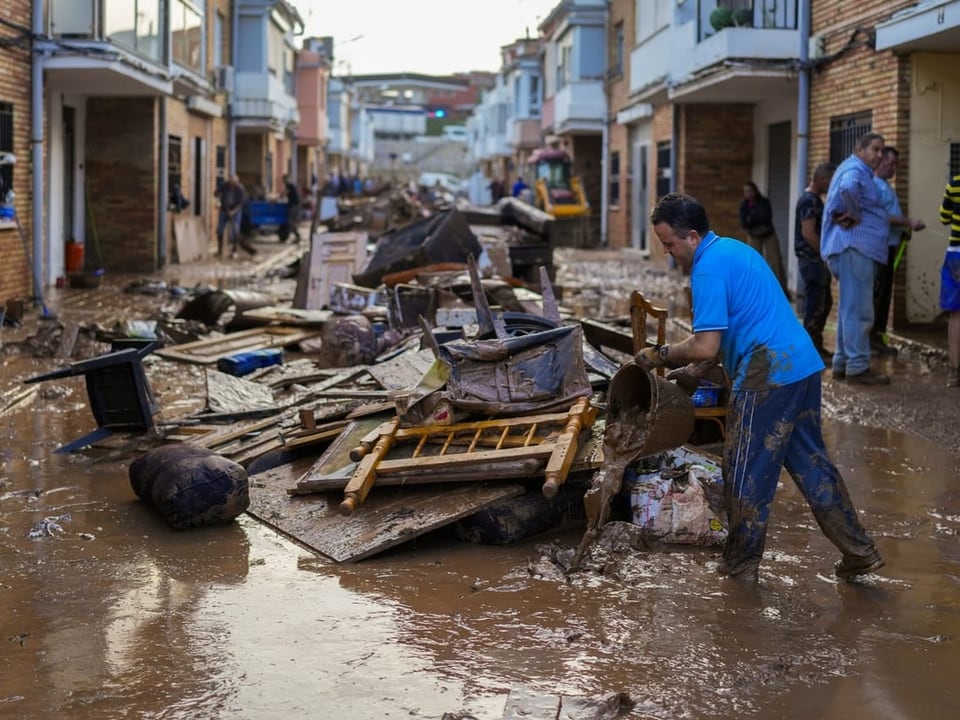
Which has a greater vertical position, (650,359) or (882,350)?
(650,359)

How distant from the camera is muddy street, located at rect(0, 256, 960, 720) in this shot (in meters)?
4.23

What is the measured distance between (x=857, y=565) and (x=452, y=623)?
5.83ft

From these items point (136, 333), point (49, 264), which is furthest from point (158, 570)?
point (49, 264)

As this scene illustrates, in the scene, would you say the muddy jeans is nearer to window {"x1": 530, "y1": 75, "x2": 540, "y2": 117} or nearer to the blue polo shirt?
the blue polo shirt

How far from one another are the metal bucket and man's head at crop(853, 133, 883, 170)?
511 centimetres

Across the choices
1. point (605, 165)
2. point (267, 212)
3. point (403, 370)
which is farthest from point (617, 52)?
point (403, 370)

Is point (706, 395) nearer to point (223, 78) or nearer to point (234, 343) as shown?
point (234, 343)

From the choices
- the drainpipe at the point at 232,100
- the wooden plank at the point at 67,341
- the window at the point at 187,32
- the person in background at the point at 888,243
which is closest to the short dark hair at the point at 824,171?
the person in background at the point at 888,243

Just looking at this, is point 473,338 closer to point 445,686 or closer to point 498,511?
point 498,511

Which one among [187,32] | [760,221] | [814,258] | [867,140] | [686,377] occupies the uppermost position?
[187,32]

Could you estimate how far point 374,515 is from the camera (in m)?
6.20

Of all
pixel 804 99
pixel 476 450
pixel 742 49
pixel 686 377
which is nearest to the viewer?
pixel 686 377

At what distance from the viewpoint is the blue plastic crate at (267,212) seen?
31.9 m

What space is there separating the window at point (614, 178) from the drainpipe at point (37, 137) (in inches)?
761
